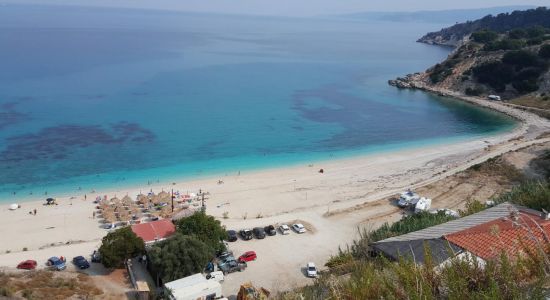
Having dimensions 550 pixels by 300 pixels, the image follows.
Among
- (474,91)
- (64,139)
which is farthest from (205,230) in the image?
(474,91)

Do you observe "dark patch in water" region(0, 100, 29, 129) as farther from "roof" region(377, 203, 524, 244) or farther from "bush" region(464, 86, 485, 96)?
"bush" region(464, 86, 485, 96)

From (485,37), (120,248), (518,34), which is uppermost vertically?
(518,34)

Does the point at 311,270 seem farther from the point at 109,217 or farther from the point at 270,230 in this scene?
the point at 109,217

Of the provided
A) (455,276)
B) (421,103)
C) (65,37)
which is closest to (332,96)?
(421,103)

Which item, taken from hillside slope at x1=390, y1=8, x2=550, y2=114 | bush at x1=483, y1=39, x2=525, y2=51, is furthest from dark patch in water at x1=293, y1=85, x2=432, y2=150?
bush at x1=483, y1=39, x2=525, y2=51

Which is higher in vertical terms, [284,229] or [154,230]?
[154,230]

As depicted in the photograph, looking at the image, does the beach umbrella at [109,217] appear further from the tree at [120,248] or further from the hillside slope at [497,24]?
the hillside slope at [497,24]

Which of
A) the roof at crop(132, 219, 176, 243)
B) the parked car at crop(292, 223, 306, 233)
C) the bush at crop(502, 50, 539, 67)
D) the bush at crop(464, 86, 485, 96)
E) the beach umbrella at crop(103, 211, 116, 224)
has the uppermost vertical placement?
the bush at crop(502, 50, 539, 67)
